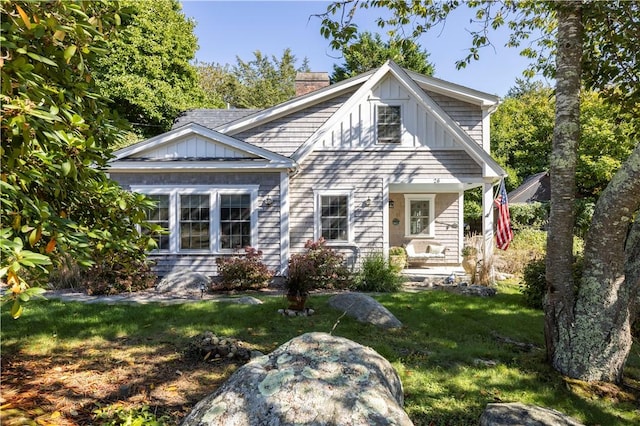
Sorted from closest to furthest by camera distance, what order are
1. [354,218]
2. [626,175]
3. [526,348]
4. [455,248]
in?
1. [626,175]
2. [526,348]
3. [354,218]
4. [455,248]

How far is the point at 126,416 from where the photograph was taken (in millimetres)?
3176

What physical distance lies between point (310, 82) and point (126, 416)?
14063mm

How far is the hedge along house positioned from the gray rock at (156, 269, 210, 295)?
64 centimetres

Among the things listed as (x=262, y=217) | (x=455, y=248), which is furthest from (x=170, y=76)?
(x=455, y=248)

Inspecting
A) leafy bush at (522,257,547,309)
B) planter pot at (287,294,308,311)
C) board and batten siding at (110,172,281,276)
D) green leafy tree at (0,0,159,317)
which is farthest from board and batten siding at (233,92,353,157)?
green leafy tree at (0,0,159,317)

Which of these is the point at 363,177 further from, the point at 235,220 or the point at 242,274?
the point at 242,274

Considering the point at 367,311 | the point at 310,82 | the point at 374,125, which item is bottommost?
the point at 367,311

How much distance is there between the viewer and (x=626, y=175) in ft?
13.9

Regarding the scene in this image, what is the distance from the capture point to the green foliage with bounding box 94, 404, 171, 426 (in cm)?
305

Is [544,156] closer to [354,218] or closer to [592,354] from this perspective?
[354,218]

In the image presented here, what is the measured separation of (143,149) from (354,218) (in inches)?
246

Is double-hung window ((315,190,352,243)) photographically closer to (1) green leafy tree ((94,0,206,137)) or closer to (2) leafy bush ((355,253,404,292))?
(2) leafy bush ((355,253,404,292))

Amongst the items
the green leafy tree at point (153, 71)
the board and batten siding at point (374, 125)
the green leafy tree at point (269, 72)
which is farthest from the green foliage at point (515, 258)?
the green leafy tree at point (269, 72)

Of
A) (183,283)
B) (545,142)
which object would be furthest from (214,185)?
(545,142)
